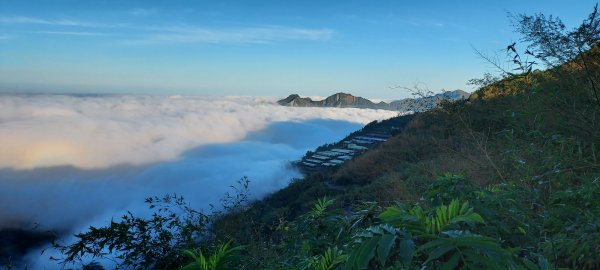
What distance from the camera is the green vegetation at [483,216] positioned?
1288mm

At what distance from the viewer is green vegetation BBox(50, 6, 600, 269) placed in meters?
1.29

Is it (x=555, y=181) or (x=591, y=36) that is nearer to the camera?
(x=555, y=181)

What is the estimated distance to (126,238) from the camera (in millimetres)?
4227

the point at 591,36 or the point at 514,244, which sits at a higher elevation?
the point at 591,36

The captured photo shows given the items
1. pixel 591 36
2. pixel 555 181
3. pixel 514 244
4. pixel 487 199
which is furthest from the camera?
pixel 591 36

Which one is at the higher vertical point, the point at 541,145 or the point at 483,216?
the point at 541,145

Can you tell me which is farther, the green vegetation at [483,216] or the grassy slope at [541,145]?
the grassy slope at [541,145]

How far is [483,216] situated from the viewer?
1.90 meters

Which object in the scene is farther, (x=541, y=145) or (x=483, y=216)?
(x=541, y=145)

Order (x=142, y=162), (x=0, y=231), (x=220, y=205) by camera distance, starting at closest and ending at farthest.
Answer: (x=220, y=205), (x=0, y=231), (x=142, y=162)

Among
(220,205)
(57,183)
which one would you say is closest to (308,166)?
(220,205)

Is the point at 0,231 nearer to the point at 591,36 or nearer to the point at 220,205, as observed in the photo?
the point at 220,205

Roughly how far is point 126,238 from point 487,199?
3.92 metres

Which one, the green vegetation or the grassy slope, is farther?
the grassy slope
